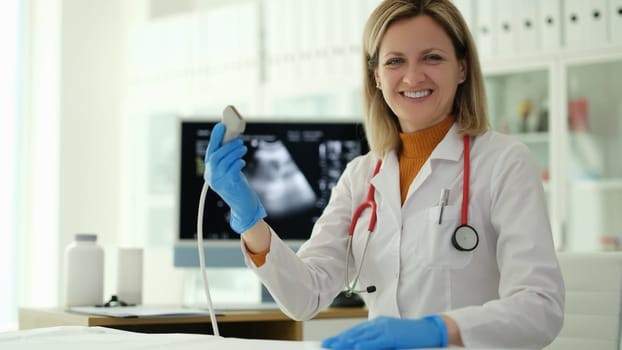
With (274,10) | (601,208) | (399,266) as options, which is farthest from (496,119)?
(399,266)

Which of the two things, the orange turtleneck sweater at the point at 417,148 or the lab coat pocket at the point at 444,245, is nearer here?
the lab coat pocket at the point at 444,245

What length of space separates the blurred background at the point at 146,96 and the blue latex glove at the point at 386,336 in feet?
8.51

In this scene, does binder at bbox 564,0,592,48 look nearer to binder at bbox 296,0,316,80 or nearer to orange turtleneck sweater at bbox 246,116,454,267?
binder at bbox 296,0,316,80

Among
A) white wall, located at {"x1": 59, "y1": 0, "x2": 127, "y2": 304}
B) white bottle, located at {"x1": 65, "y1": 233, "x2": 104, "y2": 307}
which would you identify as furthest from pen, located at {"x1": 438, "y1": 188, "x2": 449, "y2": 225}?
white wall, located at {"x1": 59, "y1": 0, "x2": 127, "y2": 304}

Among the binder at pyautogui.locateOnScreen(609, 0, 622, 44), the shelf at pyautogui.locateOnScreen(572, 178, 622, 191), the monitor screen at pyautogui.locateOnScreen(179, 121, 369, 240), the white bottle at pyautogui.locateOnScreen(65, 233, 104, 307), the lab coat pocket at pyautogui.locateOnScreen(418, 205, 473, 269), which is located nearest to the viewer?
the lab coat pocket at pyautogui.locateOnScreen(418, 205, 473, 269)

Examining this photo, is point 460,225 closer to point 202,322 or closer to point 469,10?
point 202,322

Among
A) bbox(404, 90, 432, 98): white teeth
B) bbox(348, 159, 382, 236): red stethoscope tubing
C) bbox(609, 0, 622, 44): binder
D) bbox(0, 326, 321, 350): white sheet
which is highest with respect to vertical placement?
bbox(609, 0, 622, 44): binder

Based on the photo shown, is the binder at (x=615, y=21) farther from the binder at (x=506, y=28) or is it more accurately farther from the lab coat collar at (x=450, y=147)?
the lab coat collar at (x=450, y=147)

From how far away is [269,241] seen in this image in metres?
1.72

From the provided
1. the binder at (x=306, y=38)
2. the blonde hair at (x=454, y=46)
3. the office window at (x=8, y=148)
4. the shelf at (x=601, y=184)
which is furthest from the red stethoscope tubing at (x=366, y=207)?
the office window at (x=8, y=148)

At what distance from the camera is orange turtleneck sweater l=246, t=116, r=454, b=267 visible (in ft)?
6.08

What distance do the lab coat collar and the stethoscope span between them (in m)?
0.01

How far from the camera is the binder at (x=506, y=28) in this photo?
375 centimetres

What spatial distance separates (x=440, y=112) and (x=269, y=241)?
1.45ft
